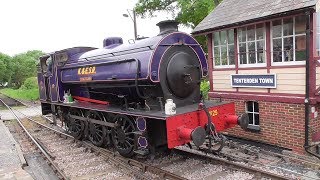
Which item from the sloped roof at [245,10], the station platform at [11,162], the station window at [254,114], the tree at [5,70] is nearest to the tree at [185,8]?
the sloped roof at [245,10]

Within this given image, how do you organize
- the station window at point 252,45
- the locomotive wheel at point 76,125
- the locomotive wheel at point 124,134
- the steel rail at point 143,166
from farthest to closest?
the locomotive wheel at point 76,125 → the station window at point 252,45 → the locomotive wheel at point 124,134 → the steel rail at point 143,166

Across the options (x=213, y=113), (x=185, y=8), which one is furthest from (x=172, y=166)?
(x=185, y=8)

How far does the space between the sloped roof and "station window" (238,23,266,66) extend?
16.2 inches

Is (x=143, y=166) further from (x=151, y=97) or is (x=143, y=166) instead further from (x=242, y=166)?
(x=242, y=166)

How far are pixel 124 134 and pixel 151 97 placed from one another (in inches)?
46.0

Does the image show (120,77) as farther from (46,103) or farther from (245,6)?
(46,103)

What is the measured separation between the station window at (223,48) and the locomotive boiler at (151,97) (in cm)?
185

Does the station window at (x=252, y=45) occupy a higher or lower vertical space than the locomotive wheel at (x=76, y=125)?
higher

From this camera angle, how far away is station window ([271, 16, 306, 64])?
7.34m

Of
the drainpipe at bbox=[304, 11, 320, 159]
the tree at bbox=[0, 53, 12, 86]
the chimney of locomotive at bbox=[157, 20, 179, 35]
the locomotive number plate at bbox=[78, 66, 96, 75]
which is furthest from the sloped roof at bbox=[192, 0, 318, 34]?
the tree at bbox=[0, 53, 12, 86]

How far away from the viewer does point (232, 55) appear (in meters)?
9.16

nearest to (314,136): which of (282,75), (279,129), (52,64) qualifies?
(279,129)

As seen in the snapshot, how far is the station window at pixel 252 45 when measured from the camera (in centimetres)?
829

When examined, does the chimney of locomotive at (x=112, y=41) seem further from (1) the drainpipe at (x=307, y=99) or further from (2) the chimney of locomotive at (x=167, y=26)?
(1) the drainpipe at (x=307, y=99)
